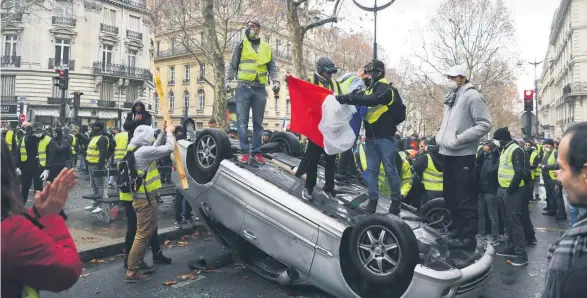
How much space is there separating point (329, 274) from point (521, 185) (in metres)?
4.70

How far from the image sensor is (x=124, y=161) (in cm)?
539

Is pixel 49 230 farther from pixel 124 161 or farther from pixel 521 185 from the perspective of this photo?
pixel 521 185

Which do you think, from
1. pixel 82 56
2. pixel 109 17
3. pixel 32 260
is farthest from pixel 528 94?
pixel 109 17

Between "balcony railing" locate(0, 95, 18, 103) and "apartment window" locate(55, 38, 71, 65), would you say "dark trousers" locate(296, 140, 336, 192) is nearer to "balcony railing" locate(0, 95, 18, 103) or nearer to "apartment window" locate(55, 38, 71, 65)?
"balcony railing" locate(0, 95, 18, 103)

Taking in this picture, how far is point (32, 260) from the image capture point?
1688 millimetres

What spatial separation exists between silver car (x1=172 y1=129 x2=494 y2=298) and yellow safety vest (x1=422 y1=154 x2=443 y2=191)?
2.42 meters

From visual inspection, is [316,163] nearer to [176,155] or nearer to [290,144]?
[176,155]

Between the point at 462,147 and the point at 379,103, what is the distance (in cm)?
106

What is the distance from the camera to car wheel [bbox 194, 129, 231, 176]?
4.95 metres

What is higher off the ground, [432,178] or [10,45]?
[10,45]

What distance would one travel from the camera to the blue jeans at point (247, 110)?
19.1 ft

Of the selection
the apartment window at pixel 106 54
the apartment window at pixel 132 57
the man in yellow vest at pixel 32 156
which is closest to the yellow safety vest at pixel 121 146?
the man in yellow vest at pixel 32 156

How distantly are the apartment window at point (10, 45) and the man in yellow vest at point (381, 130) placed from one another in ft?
134

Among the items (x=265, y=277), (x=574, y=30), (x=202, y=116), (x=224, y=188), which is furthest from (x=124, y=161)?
(x=574, y=30)
